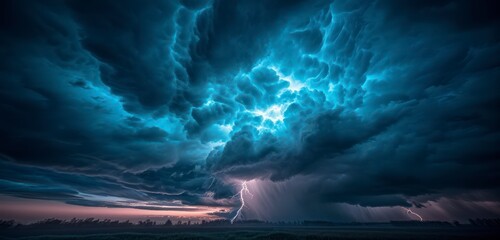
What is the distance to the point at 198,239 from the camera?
73688 millimetres

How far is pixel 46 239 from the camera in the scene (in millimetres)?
73500

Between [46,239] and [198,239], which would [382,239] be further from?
[46,239]

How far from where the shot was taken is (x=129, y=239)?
7300cm

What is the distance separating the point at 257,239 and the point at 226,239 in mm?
10946

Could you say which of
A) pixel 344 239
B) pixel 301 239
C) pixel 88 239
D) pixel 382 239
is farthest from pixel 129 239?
pixel 382 239

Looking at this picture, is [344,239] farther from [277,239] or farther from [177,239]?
[177,239]

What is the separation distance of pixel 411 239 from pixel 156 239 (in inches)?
3278

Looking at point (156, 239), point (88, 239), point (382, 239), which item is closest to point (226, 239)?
point (156, 239)

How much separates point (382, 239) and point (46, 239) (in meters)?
112

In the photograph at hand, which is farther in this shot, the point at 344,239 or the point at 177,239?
the point at 177,239

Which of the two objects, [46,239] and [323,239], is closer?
[323,239]

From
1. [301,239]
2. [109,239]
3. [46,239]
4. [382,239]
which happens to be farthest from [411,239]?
[46,239]

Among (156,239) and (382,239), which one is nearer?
(382,239)

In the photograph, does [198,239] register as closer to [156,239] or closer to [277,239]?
[156,239]
